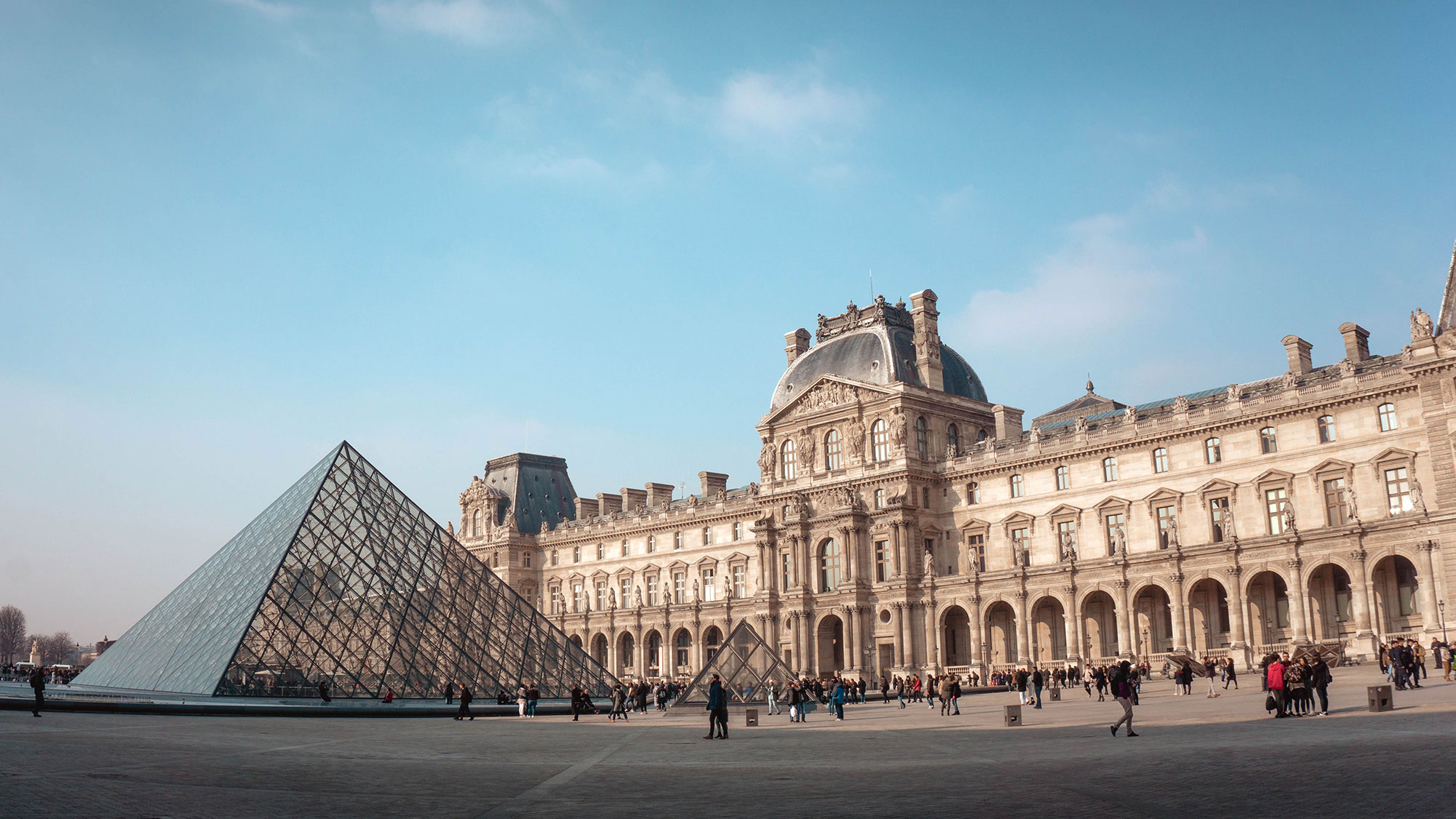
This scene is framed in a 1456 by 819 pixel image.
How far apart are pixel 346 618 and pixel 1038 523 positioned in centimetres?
2930

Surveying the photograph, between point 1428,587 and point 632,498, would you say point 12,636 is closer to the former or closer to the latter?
point 632,498

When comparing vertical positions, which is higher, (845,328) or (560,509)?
(845,328)

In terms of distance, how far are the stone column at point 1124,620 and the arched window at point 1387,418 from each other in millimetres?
10585

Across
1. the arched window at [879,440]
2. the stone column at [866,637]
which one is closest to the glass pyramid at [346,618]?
the stone column at [866,637]

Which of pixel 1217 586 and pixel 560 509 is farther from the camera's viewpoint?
pixel 560 509

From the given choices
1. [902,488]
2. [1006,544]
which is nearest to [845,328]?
[902,488]

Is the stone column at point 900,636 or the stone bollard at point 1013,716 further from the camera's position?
the stone column at point 900,636

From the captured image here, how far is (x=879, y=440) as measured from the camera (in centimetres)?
5497

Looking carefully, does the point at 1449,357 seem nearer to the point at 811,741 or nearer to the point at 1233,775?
the point at 811,741

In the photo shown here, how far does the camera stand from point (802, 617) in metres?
55.5

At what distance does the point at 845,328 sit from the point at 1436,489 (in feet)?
93.7

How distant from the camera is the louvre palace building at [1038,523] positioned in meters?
39.6

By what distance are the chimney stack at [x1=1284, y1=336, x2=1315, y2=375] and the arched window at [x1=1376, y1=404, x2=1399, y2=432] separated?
4752 mm

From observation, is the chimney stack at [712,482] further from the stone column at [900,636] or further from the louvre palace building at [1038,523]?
the stone column at [900,636]
